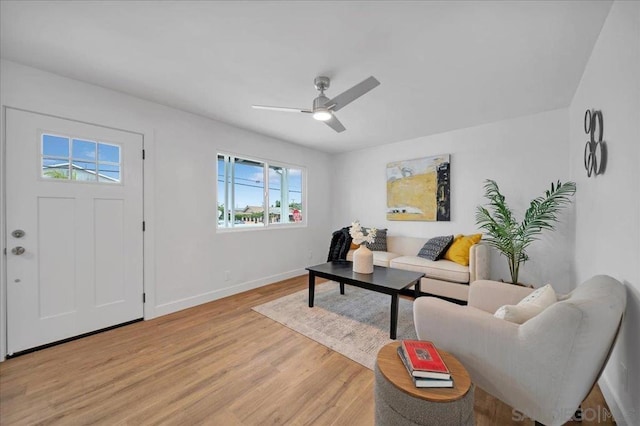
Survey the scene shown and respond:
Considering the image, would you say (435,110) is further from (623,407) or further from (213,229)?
(213,229)

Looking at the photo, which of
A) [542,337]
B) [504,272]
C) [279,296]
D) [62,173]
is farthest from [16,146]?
[504,272]

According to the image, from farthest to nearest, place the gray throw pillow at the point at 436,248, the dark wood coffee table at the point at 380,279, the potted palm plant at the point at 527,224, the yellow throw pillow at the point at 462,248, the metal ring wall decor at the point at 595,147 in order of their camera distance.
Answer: the gray throw pillow at the point at 436,248
the yellow throw pillow at the point at 462,248
the potted palm plant at the point at 527,224
the dark wood coffee table at the point at 380,279
the metal ring wall decor at the point at 595,147

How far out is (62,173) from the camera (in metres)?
2.30

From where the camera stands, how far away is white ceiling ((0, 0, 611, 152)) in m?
1.53

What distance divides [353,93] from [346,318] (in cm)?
226

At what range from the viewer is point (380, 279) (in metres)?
2.63

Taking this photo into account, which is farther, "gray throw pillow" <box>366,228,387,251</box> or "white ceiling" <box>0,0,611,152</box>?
"gray throw pillow" <box>366,228,387,251</box>

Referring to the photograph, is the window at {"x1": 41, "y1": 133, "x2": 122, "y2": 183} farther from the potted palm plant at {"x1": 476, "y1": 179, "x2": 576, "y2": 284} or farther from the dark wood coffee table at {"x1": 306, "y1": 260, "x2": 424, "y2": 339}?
the potted palm plant at {"x1": 476, "y1": 179, "x2": 576, "y2": 284}

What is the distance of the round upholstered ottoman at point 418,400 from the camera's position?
102 cm

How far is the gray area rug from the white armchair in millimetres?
921

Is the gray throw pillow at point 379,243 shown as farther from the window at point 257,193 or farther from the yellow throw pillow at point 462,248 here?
the window at point 257,193

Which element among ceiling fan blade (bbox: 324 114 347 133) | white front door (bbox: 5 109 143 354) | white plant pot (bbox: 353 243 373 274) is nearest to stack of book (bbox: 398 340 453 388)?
white plant pot (bbox: 353 243 373 274)

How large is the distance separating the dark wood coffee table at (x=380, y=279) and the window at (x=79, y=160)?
2416mm

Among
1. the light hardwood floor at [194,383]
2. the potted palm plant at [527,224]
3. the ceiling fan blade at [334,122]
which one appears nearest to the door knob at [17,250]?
the light hardwood floor at [194,383]
